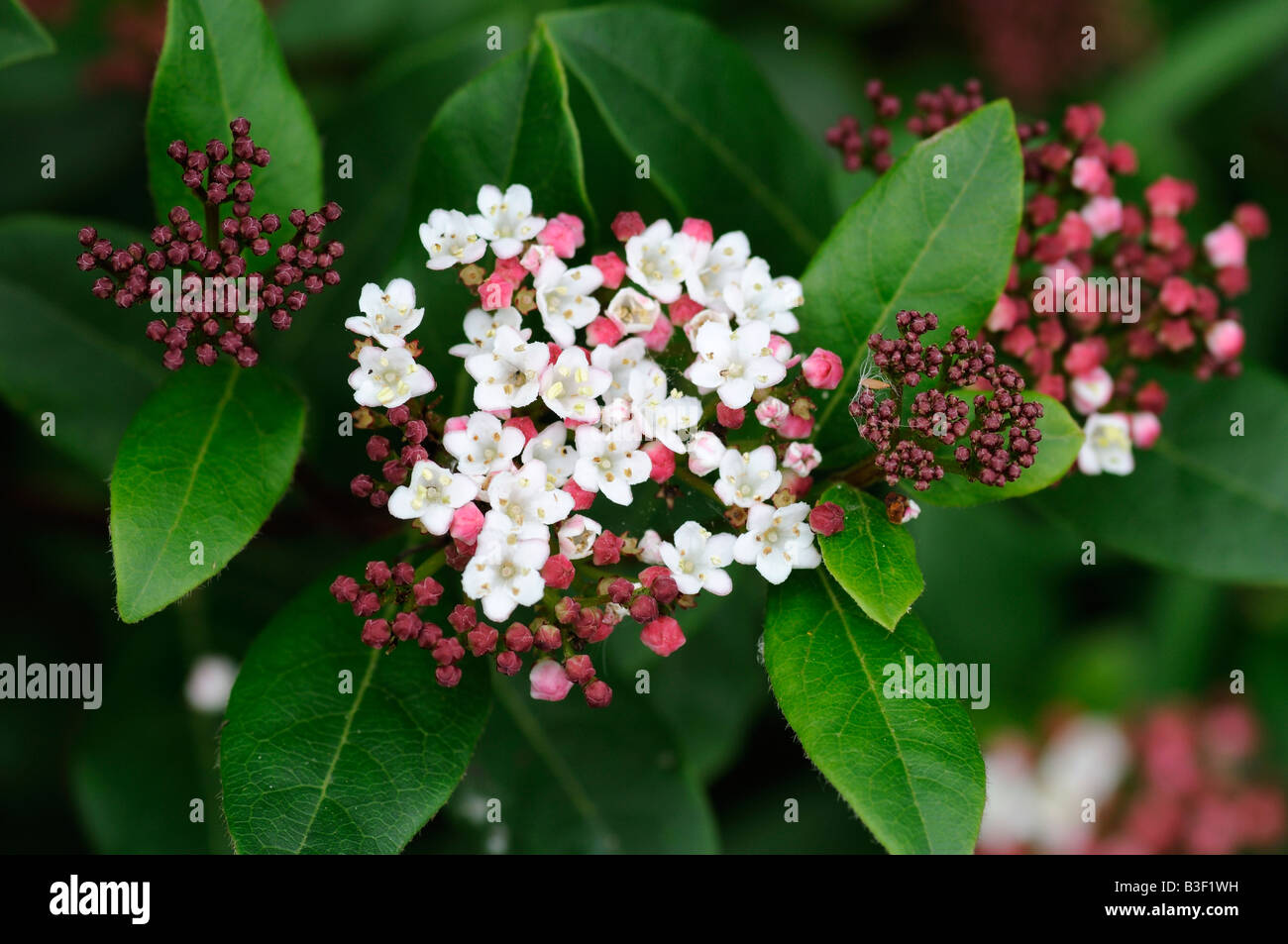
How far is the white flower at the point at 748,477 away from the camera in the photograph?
242cm

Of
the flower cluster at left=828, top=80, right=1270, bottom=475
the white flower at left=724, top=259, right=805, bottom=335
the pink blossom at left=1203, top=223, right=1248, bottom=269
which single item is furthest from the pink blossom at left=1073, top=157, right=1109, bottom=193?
the white flower at left=724, top=259, right=805, bottom=335

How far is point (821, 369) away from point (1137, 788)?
3315 millimetres

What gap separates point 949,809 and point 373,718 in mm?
1272

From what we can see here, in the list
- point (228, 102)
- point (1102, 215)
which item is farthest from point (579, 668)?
point (1102, 215)

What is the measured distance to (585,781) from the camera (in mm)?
3570

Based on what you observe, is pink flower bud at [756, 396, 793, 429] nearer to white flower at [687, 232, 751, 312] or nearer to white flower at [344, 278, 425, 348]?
white flower at [687, 232, 751, 312]

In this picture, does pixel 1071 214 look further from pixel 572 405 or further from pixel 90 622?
pixel 90 622

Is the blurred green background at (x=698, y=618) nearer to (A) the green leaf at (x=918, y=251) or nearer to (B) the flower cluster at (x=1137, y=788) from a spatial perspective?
(B) the flower cluster at (x=1137, y=788)

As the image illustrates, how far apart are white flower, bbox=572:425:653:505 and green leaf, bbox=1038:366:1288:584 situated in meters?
1.45

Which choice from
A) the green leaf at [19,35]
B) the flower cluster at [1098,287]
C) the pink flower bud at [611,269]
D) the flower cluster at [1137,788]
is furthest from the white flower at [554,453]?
the flower cluster at [1137,788]

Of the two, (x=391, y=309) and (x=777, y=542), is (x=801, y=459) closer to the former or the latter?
(x=777, y=542)

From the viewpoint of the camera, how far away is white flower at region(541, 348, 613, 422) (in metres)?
2.36

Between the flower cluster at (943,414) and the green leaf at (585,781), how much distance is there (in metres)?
1.37
